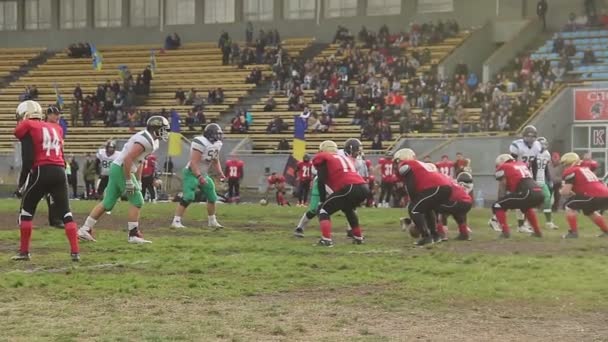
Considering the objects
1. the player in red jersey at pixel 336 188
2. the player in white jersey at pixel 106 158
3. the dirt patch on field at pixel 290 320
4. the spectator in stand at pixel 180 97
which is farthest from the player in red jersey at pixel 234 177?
the dirt patch on field at pixel 290 320

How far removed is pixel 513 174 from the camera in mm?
18891

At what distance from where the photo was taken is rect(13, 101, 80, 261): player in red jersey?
12.8 meters

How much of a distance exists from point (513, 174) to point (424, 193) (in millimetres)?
2977

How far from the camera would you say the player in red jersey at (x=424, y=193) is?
1652cm

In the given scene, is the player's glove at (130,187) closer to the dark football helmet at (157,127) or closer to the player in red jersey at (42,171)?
the dark football helmet at (157,127)

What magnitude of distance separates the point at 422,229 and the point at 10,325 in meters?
8.92

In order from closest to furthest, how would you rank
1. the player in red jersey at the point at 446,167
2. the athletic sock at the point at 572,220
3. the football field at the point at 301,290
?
the football field at the point at 301,290 < the athletic sock at the point at 572,220 < the player in red jersey at the point at 446,167

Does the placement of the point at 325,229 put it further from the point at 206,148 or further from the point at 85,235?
the point at 206,148

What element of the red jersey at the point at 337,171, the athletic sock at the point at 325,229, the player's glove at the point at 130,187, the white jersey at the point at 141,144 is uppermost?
the white jersey at the point at 141,144

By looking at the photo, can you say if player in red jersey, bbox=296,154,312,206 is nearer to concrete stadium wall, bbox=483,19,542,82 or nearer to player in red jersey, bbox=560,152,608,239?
concrete stadium wall, bbox=483,19,542,82

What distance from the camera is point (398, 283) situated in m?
11.5

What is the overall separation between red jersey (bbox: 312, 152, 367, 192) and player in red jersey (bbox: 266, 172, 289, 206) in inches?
697

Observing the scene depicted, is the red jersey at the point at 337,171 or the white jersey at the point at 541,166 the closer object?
the red jersey at the point at 337,171

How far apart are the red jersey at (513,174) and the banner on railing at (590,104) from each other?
20.0m
